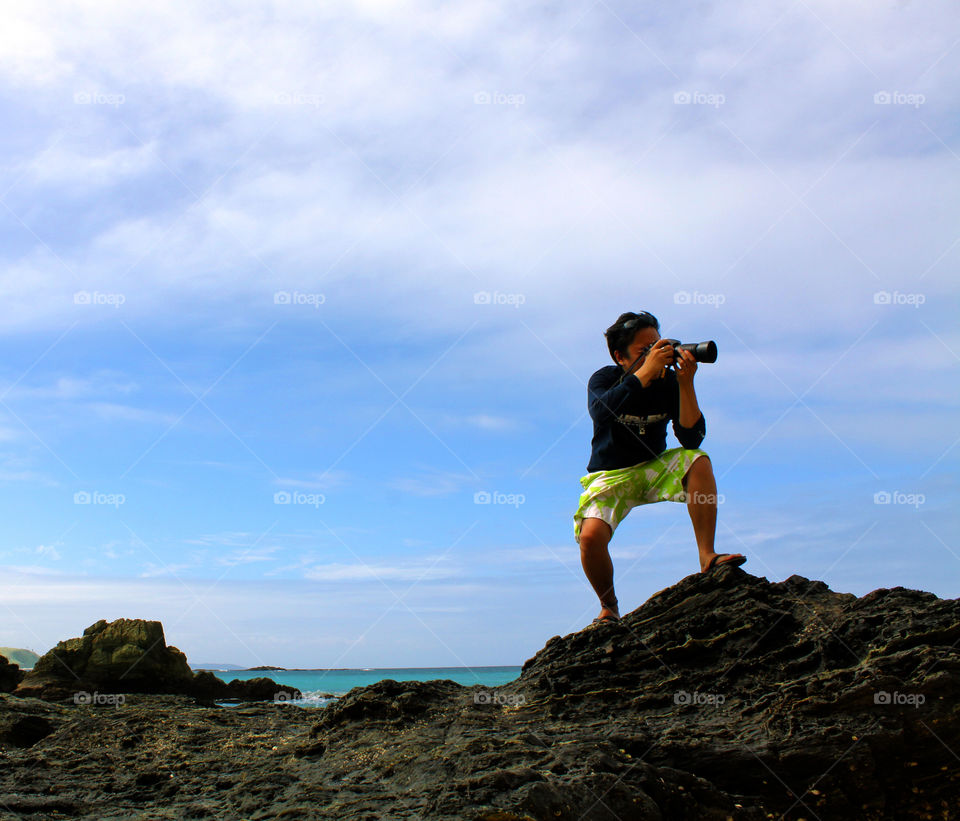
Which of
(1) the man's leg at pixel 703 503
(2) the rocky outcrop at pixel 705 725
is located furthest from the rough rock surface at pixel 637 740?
(1) the man's leg at pixel 703 503

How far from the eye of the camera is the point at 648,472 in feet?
18.5

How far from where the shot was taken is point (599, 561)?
5.50 metres

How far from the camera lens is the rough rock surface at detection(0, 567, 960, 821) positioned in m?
3.56

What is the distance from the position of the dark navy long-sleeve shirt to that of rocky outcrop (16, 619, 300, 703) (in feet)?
22.6

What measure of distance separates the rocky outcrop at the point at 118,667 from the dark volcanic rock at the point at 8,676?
11 cm

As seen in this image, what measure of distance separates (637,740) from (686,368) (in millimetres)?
2731

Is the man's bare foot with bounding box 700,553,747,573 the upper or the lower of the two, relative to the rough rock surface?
upper

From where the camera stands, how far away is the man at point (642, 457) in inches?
215

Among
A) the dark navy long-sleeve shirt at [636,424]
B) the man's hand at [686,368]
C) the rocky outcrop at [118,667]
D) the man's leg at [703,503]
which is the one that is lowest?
the rocky outcrop at [118,667]

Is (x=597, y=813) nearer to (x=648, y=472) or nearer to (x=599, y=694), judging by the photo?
(x=599, y=694)

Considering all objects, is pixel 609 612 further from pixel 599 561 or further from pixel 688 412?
pixel 688 412

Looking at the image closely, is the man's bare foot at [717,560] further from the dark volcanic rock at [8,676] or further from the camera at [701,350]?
the dark volcanic rock at [8,676]

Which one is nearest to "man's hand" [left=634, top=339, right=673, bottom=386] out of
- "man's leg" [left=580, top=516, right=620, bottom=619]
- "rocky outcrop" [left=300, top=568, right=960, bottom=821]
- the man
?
the man

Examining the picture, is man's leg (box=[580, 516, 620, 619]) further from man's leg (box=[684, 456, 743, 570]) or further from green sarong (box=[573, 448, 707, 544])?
man's leg (box=[684, 456, 743, 570])
